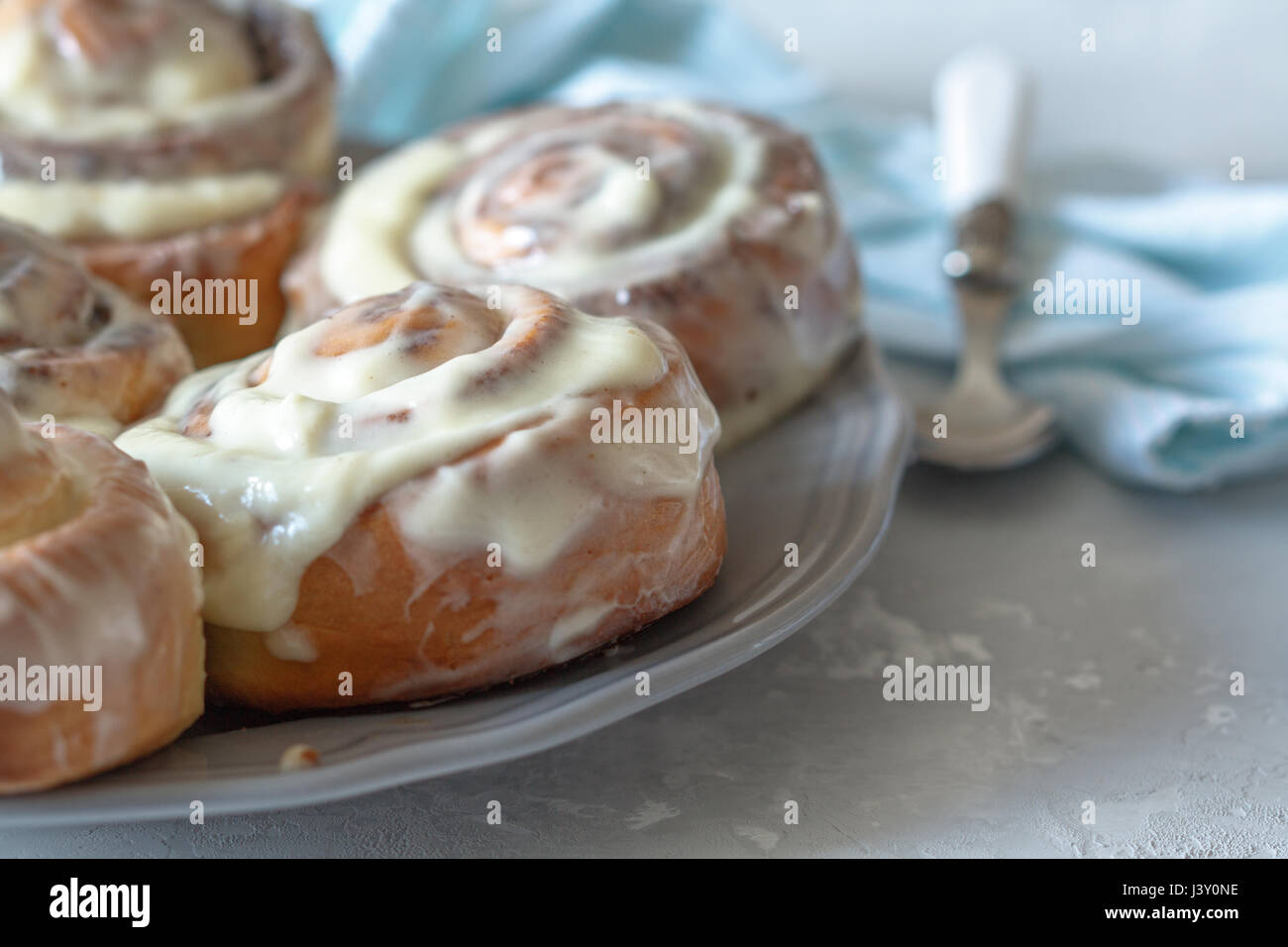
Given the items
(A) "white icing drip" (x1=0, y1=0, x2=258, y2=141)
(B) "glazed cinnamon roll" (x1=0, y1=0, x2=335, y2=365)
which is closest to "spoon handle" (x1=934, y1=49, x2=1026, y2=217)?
(B) "glazed cinnamon roll" (x1=0, y1=0, x2=335, y2=365)

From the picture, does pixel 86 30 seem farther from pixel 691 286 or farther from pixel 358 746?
pixel 358 746

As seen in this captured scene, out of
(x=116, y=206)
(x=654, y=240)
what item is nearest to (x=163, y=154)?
(x=116, y=206)

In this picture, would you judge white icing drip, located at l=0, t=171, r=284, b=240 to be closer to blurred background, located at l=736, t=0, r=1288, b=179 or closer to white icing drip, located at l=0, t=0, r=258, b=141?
white icing drip, located at l=0, t=0, r=258, b=141

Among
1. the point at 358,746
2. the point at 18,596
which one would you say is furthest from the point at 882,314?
the point at 18,596

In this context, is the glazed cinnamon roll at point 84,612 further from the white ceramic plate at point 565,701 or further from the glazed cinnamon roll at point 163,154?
the glazed cinnamon roll at point 163,154

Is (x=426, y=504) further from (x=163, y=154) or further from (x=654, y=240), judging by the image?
(x=163, y=154)
